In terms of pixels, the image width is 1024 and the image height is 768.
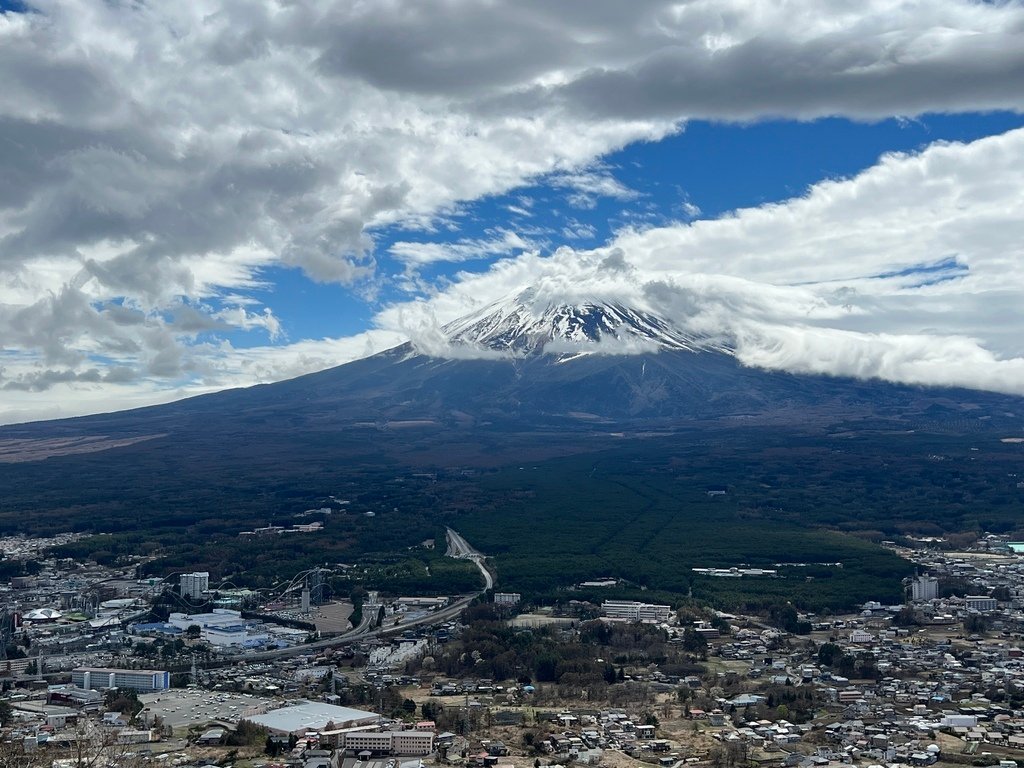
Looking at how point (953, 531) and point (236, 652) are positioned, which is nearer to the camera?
point (236, 652)

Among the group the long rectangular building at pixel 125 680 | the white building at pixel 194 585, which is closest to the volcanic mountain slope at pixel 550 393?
the white building at pixel 194 585

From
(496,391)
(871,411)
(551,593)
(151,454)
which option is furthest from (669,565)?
(496,391)

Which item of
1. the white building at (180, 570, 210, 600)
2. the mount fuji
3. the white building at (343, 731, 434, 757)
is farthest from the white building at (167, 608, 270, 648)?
the mount fuji

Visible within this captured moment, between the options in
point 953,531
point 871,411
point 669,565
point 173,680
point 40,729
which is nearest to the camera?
point 40,729

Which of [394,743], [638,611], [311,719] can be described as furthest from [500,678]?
[638,611]

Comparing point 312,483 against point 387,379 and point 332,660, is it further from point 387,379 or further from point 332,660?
point 387,379

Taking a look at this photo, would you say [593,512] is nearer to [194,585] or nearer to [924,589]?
[924,589]
